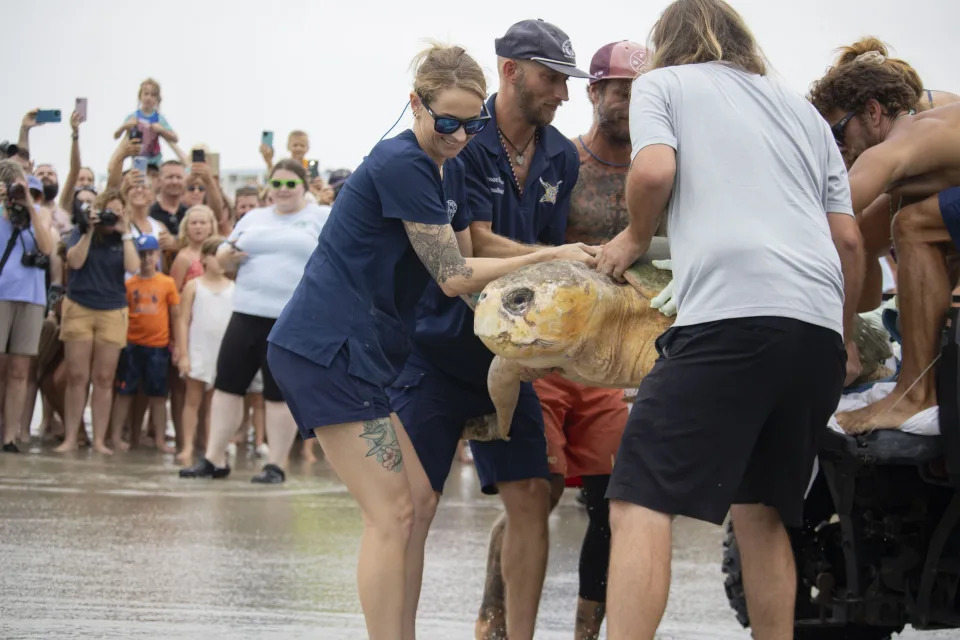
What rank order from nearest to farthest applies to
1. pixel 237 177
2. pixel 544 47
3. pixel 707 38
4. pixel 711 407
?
1. pixel 711 407
2. pixel 707 38
3. pixel 544 47
4. pixel 237 177

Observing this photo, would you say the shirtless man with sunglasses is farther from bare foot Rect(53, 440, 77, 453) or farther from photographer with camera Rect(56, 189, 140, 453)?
bare foot Rect(53, 440, 77, 453)

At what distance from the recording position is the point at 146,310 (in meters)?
11.3

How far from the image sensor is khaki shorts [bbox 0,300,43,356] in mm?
10273

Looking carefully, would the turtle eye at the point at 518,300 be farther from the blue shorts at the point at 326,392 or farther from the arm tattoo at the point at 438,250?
the blue shorts at the point at 326,392

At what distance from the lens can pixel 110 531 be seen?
7000mm

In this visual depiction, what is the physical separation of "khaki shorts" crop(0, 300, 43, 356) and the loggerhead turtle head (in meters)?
7.27

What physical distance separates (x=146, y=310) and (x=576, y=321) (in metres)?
8.07

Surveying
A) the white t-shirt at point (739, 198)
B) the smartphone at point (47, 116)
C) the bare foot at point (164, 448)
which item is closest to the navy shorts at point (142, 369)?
the bare foot at point (164, 448)

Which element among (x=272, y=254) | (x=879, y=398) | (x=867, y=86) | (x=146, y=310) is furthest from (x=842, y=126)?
(x=146, y=310)

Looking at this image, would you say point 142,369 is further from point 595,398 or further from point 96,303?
point 595,398

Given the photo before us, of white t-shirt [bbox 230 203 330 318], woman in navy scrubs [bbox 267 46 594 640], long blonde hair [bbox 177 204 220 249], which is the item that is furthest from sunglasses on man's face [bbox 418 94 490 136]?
long blonde hair [bbox 177 204 220 249]

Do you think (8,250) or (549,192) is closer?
(549,192)

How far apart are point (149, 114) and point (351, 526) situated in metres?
6.55

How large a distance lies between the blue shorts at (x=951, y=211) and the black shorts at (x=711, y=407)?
3.07ft
